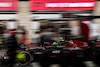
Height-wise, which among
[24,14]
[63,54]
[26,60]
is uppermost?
[24,14]

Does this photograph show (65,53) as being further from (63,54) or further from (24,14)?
(24,14)

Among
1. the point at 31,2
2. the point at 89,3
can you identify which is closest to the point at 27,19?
the point at 31,2

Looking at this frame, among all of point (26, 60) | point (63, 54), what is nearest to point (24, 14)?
point (26, 60)

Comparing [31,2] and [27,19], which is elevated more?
[31,2]

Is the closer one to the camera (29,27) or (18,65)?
(18,65)

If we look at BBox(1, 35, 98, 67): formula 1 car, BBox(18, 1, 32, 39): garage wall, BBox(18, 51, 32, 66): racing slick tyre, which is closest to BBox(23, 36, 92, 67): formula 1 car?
BBox(1, 35, 98, 67): formula 1 car

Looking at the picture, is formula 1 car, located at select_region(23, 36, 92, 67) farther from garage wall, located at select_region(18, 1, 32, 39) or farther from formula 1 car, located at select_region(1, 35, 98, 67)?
garage wall, located at select_region(18, 1, 32, 39)

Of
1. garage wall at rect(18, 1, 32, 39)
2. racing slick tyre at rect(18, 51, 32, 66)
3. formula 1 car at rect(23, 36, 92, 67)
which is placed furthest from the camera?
garage wall at rect(18, 1, 32, 39)

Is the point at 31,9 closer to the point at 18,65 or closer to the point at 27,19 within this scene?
the point at 27,19

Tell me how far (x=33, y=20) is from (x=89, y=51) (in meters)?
5.32

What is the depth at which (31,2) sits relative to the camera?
9.02 meters

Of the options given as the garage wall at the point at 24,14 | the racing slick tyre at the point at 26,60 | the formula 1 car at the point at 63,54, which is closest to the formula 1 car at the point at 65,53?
the formula 1 car at the point at 63,54

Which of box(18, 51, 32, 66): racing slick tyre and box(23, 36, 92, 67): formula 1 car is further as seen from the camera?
box(18, 51, 32, 66): racing slick tyre

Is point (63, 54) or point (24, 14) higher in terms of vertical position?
point (24, 14)
